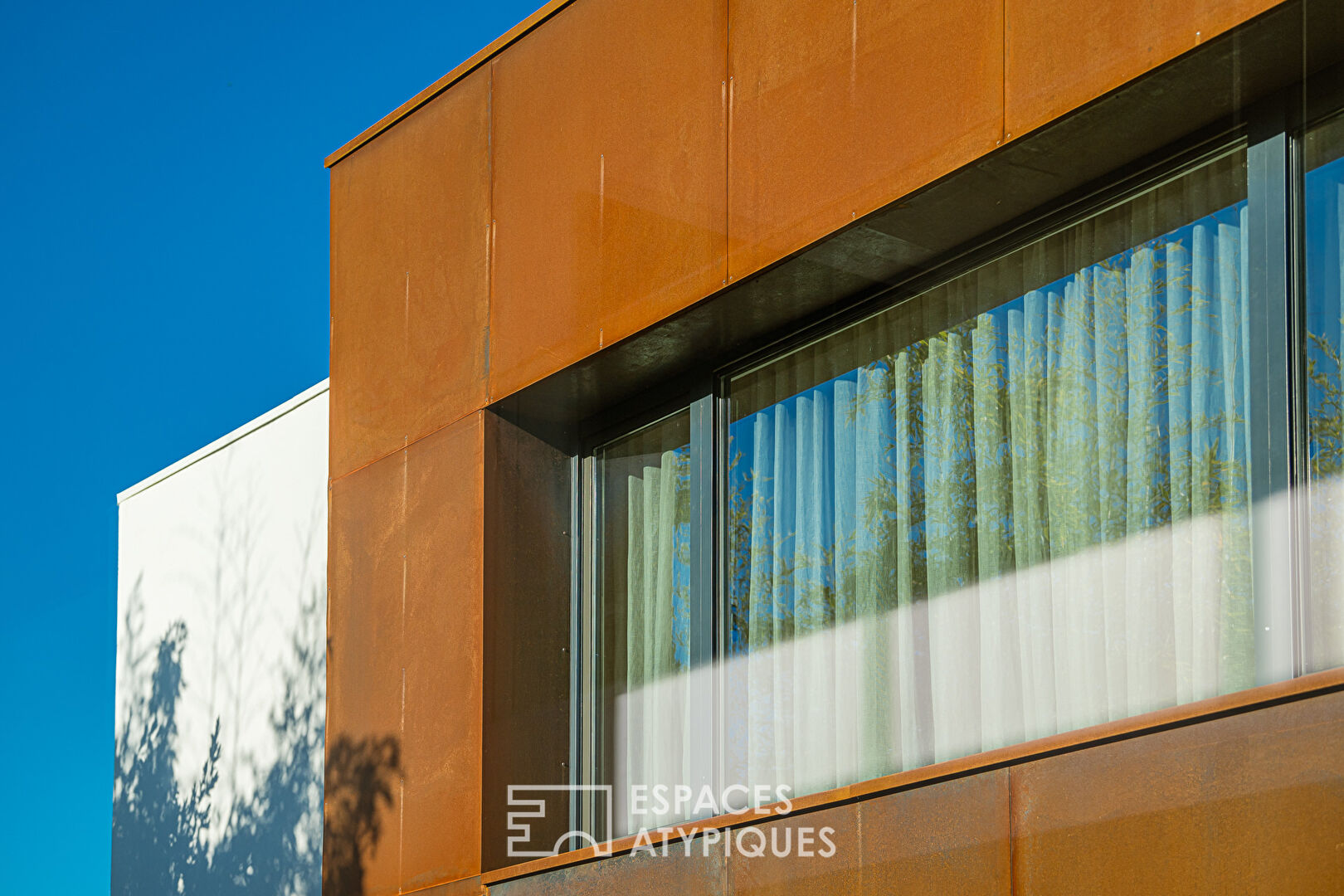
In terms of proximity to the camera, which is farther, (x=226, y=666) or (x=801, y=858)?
(x=226, y=666)

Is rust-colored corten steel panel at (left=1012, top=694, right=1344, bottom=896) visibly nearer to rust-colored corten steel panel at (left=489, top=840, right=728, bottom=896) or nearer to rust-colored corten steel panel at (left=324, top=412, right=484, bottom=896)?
rust-colored corten steel panel at (left=489, top=840, right=728, bottom=896)

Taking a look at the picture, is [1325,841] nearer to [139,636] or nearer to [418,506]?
[418,506]

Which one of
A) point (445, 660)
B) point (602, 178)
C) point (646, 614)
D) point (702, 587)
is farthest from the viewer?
point (445, 660)

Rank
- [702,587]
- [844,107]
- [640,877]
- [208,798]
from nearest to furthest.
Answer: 1. [844,107]
2. [640,877]
3. [702,587]
4. [208,798]

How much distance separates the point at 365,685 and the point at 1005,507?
410 centimetres

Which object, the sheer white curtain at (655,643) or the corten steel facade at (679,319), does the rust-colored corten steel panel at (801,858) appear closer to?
the corten steel facade at (679,319)

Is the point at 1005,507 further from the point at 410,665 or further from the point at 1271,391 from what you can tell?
the point at 410,665

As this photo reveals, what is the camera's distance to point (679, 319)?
730 centimetres

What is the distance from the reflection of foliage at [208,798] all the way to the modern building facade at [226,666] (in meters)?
0.01

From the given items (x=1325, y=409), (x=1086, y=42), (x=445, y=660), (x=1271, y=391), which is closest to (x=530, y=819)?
(x=445, y=660)

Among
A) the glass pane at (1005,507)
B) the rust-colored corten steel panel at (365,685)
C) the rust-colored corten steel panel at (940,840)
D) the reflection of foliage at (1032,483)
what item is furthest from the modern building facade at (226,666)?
the rust-colored corten steel panel at (940,840)

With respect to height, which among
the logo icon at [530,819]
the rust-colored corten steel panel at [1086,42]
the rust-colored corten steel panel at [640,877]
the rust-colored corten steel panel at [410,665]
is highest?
the rust-colored corten steel panel at [1086,42]

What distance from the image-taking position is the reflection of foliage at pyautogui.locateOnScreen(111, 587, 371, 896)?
10.7 meters

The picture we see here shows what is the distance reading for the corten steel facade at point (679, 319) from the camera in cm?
501
